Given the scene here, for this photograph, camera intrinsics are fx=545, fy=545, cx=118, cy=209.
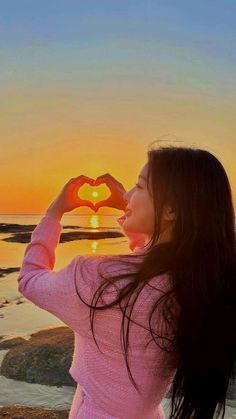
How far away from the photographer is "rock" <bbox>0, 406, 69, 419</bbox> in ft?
23.7

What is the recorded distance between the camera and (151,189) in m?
2.41

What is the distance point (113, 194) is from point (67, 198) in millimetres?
253

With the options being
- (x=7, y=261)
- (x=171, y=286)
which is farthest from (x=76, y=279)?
(x=7, y=261)

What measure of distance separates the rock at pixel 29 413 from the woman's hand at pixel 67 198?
17.5 ft

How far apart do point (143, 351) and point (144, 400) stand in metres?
0.25

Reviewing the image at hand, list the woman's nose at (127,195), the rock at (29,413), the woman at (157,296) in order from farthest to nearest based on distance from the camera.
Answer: the rock at (29,413) → the woman's nose at (127,195) → the woman at (157,296)

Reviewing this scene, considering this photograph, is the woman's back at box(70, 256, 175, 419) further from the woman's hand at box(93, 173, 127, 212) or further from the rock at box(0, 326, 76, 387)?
the rock at box(0, 326, 76, 387)

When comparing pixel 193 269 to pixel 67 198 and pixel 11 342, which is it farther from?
pixel 11 342

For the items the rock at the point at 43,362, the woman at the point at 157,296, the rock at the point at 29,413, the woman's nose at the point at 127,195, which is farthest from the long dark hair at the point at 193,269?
the rock at the point at 43,362

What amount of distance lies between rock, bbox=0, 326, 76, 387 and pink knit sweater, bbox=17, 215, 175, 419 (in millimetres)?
7371

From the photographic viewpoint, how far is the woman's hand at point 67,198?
2.67m

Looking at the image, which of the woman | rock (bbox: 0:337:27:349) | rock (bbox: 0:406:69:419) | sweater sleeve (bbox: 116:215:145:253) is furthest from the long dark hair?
rock (bbox: 0:337:27:349)

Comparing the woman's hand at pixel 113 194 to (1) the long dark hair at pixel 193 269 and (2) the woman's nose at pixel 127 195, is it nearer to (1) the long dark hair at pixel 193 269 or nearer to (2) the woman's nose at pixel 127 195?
(2) the woman's nose at pixel 127 195

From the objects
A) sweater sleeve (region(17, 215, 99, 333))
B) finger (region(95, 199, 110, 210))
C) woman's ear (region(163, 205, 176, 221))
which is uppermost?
finger (region(95, 199, 110, 210))
